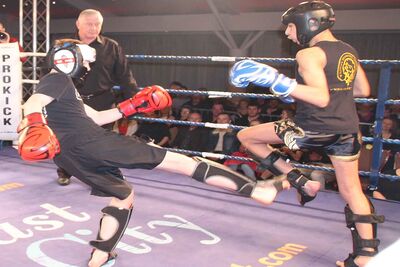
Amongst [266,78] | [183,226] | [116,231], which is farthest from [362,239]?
[116,231]

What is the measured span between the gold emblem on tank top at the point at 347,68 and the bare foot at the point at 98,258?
142 cm

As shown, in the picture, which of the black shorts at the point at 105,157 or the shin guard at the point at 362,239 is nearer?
the black shorts at the point at 105,157

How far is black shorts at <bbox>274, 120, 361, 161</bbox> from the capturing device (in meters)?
→ 2.23

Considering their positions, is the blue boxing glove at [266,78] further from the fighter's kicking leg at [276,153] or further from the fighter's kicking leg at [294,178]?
the fighter's kicking leg at [294,178]

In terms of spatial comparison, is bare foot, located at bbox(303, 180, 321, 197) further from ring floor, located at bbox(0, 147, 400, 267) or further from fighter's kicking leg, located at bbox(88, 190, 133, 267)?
fighter's kicking leg, located at bbox(88, 190, 133, 267)

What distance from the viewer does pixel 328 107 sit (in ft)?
7.22

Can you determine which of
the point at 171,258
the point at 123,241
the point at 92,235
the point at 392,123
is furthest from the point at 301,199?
the point at 392,123

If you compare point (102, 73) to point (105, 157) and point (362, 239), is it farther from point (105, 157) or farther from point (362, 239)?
point (362, 239)

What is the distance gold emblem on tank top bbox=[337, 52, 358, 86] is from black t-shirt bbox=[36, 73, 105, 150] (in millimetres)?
1153

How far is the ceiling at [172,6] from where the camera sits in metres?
9.84

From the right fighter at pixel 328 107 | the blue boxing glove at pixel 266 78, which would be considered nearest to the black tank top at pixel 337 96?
the right fighter at pixel 328 107

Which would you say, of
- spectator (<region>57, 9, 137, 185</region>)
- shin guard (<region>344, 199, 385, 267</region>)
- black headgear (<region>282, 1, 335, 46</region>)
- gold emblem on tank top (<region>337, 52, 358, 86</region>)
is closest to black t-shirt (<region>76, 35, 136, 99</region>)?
spectator (<region>57, 9, 137, 185</region>)

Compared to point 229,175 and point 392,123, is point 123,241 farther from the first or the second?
point 392,123

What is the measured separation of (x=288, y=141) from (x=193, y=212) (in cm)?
111
